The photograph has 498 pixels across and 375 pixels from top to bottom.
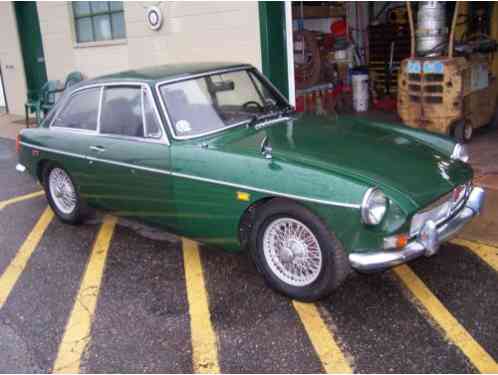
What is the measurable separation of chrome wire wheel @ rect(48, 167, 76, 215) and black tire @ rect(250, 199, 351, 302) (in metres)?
2.38

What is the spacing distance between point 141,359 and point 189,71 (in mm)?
2448

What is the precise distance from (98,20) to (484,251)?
8.86 metres

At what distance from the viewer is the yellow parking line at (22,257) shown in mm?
4579

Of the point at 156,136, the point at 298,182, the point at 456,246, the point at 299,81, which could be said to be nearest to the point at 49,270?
the point at 156,136

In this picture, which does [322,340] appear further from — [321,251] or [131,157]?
[131,157]

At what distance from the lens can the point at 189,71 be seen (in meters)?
4.85

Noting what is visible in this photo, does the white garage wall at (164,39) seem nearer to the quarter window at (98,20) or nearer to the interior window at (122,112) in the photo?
the quarter window at (98,20)

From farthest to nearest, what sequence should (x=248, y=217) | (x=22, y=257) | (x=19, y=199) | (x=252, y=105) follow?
(x=19, y=199)
(x=22, y=257)
(x=252, y=105)
(x=248, y=217)

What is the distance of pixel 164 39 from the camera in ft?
30.7

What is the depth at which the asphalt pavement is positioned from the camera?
3.35 metres

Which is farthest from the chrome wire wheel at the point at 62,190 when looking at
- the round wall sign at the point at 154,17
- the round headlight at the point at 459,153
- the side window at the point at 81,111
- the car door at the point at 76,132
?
the round wall sign at the point at 154,17

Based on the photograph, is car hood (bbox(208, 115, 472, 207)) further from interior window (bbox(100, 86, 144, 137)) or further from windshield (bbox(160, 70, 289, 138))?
interior window (bbox(100, 86, 144, 137))

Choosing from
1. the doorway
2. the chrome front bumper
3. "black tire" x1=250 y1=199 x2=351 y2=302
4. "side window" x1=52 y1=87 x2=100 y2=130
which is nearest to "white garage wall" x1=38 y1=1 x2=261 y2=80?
the doorway

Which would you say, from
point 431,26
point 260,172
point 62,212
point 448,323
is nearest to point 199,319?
point 260,172
